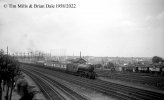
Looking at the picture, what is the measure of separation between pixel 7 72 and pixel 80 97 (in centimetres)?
905

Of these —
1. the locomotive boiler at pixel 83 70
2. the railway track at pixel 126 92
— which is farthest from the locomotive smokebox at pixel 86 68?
the railway track at pixel 126 92

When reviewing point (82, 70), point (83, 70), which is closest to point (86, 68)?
point (83, 70)

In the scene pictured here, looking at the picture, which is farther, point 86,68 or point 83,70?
point 83,70

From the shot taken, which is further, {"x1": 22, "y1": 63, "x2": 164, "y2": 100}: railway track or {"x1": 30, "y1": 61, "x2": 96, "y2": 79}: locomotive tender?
{"x1": 30, "y1": 61, "x2": 96, "y2": 79}: locomotive tender

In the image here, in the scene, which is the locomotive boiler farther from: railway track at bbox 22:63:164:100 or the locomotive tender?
railway track at bbox 22:63:164:100

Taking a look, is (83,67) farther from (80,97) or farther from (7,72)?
(7,72)

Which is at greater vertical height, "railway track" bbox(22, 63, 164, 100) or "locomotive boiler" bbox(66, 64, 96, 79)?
"locomotive boiler" bbox(66, 64, 96, 79)

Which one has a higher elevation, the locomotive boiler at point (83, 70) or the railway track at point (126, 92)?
the locomotive boiler at point (83, 70)

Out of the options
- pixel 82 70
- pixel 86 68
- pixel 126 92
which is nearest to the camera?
pixel 126 92

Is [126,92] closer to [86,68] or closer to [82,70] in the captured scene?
[86,68]

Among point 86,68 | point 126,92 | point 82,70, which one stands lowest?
point 126,92

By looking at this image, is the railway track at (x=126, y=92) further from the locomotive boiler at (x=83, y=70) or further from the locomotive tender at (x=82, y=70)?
the locomotive tender at (x=82, y=70)

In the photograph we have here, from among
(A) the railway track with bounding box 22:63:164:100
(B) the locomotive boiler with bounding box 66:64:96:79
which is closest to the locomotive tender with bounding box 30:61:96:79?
(B) the locomotive boiler with bounding box 66:64:96:79

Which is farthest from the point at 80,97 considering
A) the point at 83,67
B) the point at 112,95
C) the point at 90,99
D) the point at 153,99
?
the point at 83,67
